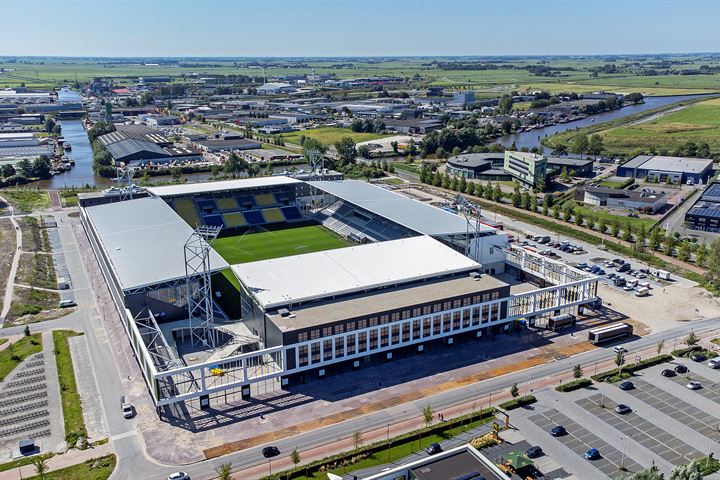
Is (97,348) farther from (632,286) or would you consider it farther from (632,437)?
(632,286)

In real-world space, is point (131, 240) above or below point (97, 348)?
above

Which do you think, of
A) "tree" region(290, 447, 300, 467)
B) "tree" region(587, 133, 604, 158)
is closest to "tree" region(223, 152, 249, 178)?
"tree" region(587, 133, 604, 158)

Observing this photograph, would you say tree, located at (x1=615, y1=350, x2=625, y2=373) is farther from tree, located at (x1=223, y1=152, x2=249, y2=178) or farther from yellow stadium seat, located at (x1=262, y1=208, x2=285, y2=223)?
tree, located at (x1=223, y1=152, x2=249, y2=178)

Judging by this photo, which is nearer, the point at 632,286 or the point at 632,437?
the point at 632,437

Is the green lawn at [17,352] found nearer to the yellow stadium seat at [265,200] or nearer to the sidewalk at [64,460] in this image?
the sidewalk at [64,460]

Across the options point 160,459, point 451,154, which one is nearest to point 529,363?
point 160,459

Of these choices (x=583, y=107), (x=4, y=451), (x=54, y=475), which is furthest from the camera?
(x=583, y=107)
